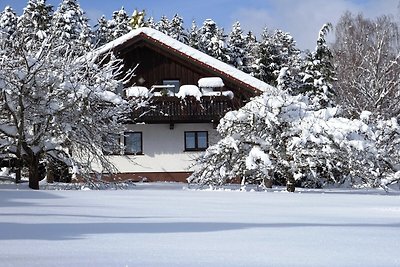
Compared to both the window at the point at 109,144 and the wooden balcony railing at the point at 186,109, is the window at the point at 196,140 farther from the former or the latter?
the window at the point at 109,144

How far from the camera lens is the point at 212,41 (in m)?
53.7

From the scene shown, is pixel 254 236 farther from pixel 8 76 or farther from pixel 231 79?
pixel 231 79

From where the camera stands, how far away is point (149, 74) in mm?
29188

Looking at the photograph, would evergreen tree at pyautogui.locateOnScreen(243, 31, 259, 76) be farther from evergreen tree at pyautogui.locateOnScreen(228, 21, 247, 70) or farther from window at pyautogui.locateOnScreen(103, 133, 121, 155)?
window at pyautogui.locateOnScreen(103, 133, 121, 155)

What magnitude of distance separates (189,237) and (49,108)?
11.6 meters

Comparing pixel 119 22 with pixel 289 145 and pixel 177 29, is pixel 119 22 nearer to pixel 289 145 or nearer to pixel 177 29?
pixel 177 29

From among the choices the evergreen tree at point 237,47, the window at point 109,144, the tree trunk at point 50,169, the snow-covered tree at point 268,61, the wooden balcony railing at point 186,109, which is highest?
the evergreen tree at point 237,47

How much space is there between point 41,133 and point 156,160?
1350 centimetres

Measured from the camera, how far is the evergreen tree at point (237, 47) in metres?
55.7

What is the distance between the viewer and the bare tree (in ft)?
111

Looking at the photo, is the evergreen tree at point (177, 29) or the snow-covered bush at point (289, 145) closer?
the snow-covered bush at point (289, 145)

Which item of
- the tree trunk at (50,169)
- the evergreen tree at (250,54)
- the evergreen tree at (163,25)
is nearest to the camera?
the tree trunk at (50,169)

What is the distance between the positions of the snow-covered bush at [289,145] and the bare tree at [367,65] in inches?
482

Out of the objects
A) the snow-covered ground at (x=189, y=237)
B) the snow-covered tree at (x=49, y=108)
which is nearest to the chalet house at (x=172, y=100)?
the snow-covered tree at (x=49, y=108)
